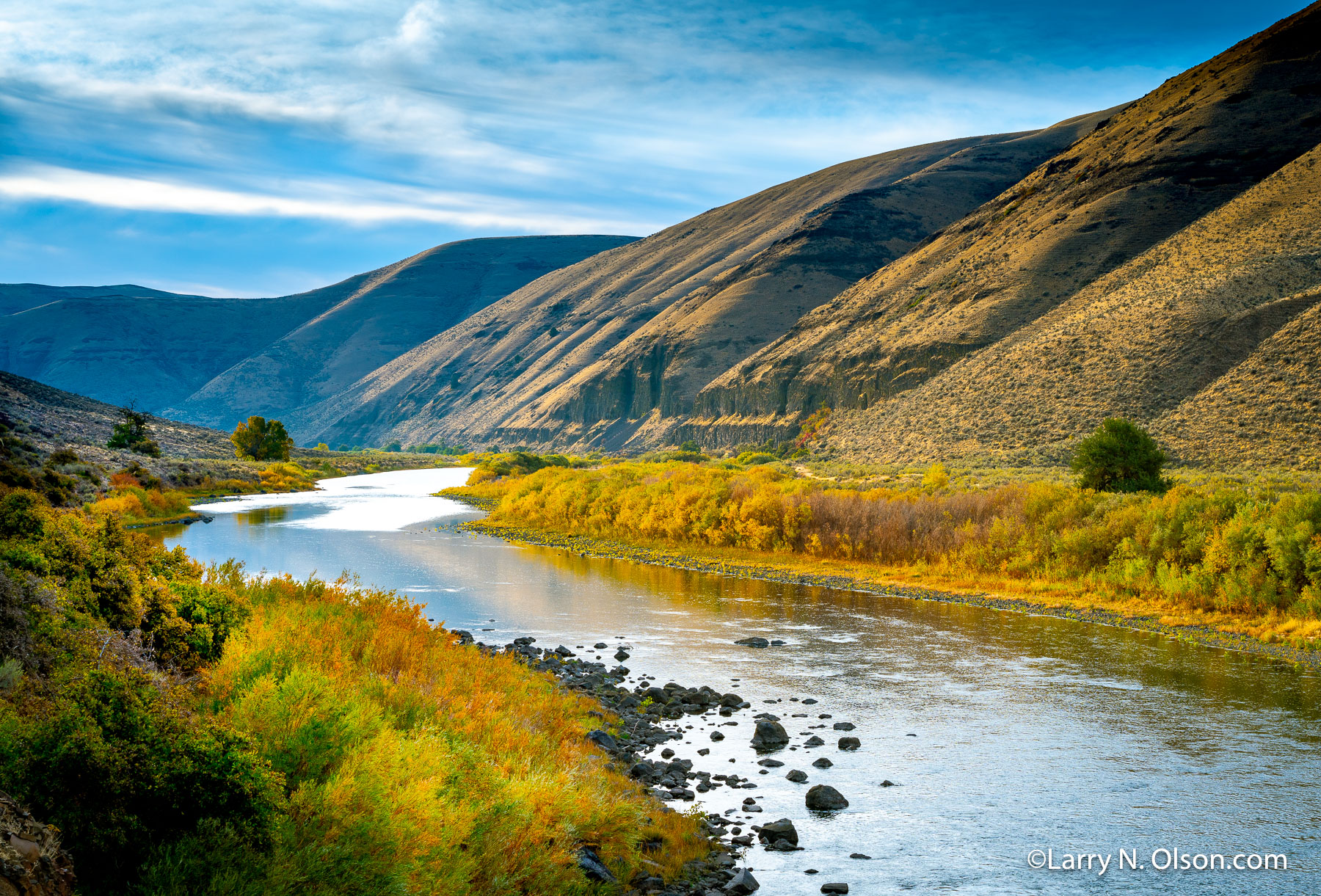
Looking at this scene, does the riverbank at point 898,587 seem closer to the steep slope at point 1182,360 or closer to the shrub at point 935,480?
the shrub at point 935,480

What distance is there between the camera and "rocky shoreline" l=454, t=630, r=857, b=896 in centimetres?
830

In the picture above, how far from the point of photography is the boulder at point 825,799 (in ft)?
33.4

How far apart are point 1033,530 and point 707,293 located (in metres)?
108

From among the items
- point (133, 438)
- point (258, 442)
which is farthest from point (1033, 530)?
point (258, 442)

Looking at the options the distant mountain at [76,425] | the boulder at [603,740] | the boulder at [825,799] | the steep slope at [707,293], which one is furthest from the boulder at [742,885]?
the steep slope at [707,293]

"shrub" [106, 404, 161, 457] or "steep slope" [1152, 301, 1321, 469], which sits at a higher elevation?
"steep slope" [1152, 301, 1321, 469]

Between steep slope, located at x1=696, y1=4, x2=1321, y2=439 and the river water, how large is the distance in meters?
36.2

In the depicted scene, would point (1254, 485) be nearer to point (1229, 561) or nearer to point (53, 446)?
point (1229, 561)

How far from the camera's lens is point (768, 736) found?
12.4 meters

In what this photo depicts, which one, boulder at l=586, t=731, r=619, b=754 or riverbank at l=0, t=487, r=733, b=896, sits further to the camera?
boulder at l=586, t=731, r=619, b=754

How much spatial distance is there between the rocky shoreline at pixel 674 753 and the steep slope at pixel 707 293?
312 ft

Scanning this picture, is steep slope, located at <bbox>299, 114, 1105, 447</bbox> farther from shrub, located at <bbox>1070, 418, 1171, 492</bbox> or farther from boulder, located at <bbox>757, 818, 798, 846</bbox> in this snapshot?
boulder, located at <bbox>757, 818, 798, 846</bbox>

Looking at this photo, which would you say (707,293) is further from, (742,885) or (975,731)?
(742,885)

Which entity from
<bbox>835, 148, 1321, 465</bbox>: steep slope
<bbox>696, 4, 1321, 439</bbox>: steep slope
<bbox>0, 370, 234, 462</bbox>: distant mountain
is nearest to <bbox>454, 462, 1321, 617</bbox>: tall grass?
<bbox>835, 148, 1321, 465</bbox>: steep slope
